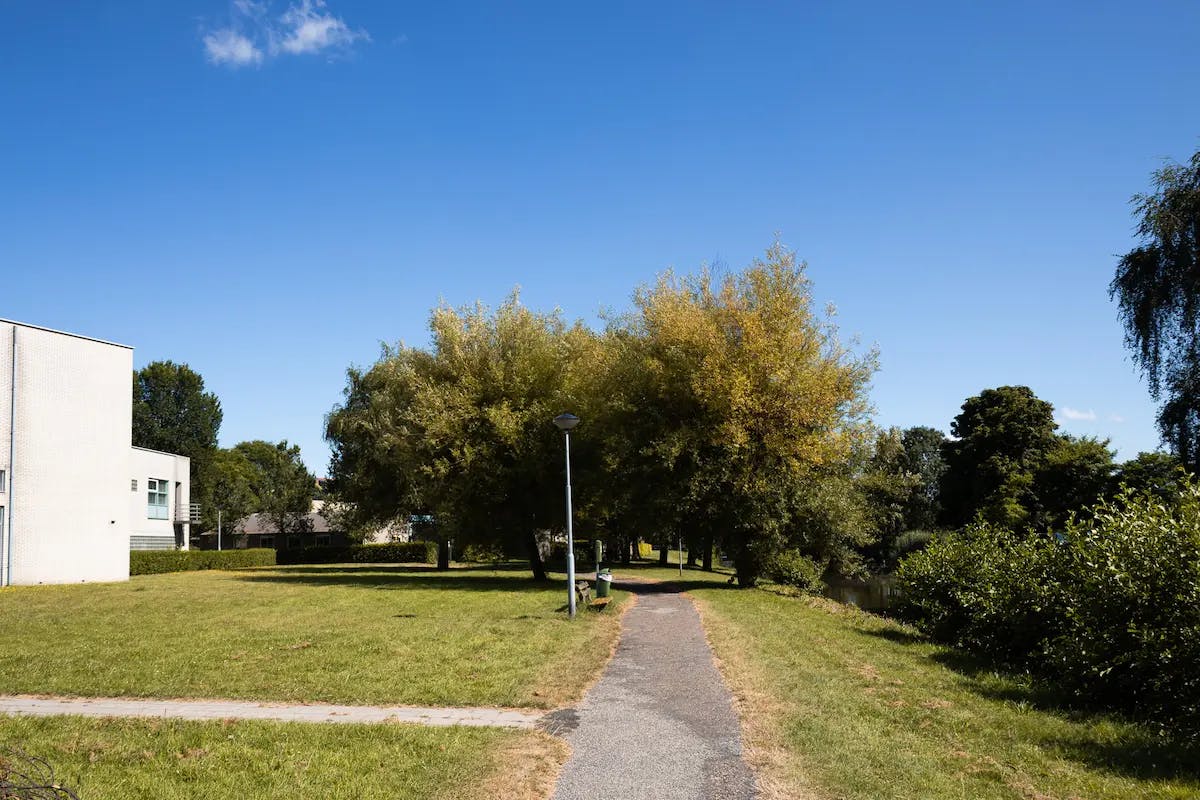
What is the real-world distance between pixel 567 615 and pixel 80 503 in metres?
24.0

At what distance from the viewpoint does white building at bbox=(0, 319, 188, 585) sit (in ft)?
99.7

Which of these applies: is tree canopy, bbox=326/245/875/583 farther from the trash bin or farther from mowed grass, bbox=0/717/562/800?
mowed grass, bbox=0/717/562/800

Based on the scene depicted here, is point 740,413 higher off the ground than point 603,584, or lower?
higher

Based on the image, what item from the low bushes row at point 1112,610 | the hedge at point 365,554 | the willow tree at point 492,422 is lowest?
the hedge at point 365,554

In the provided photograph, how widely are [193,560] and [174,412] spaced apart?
42.7 meters

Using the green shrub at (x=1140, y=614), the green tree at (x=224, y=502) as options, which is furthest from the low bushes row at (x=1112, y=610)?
the green tree at (x=224, y=502)

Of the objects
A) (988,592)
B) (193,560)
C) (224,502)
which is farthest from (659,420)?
(224,502)

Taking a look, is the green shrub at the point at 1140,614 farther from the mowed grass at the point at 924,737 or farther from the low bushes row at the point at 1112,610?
the mowed grass at the point at 924,737

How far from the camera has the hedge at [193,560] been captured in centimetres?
4162

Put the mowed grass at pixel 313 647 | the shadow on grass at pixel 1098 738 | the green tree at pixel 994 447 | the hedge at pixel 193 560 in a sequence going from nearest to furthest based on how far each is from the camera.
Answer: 1. the shadow on grass at pixel 1098 738
2. the mowed grass at pixel 313 647
3. the hedge at pixel 193 560
4. the green tree at pixel 994 447

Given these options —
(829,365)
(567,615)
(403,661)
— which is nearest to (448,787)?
(403,661)

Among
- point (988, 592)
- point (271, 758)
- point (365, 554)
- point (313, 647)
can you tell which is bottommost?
point (365, 554)

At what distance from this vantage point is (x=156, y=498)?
45719mm

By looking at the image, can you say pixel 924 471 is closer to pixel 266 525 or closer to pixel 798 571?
pixel 798 571
